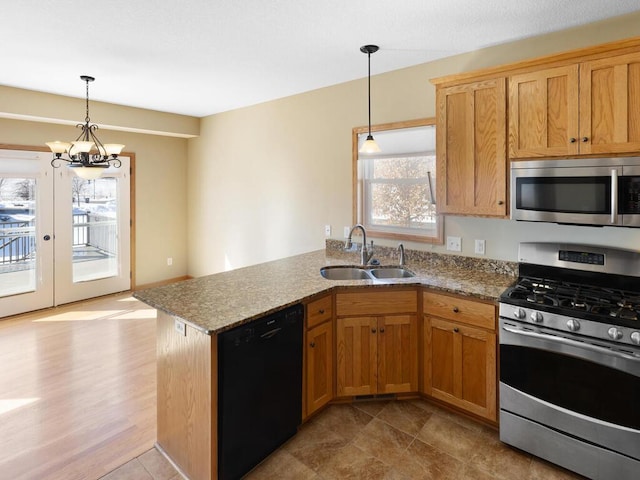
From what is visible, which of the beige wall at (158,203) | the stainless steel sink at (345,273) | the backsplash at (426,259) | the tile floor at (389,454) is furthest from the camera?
the beige wall at (158,203)

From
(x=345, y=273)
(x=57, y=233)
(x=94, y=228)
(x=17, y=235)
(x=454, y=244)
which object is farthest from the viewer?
(x=94, y=228)

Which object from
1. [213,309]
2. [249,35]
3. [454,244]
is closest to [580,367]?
[454,244]

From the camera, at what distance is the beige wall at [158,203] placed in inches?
217

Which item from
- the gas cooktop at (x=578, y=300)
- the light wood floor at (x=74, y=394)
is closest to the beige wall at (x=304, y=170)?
the gas cooktop at (x=578, y=300)

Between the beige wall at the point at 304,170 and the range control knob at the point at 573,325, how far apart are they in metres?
0.82

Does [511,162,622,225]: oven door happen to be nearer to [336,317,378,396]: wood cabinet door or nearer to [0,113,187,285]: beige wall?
[336,317,378,396]: wood cabinet door

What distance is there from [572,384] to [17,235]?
5.64 meters

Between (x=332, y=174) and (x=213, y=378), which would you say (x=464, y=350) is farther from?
(x=332, y=174)

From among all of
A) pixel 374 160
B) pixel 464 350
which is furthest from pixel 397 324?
pixel 374 160

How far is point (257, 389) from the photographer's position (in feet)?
6.68

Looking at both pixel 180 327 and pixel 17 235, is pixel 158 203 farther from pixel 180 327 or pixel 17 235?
pixel 180 327

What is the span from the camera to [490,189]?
258cm

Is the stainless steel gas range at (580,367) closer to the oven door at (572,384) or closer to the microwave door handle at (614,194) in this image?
the oven door at (572,384)

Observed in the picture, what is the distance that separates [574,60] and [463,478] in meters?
2.46
